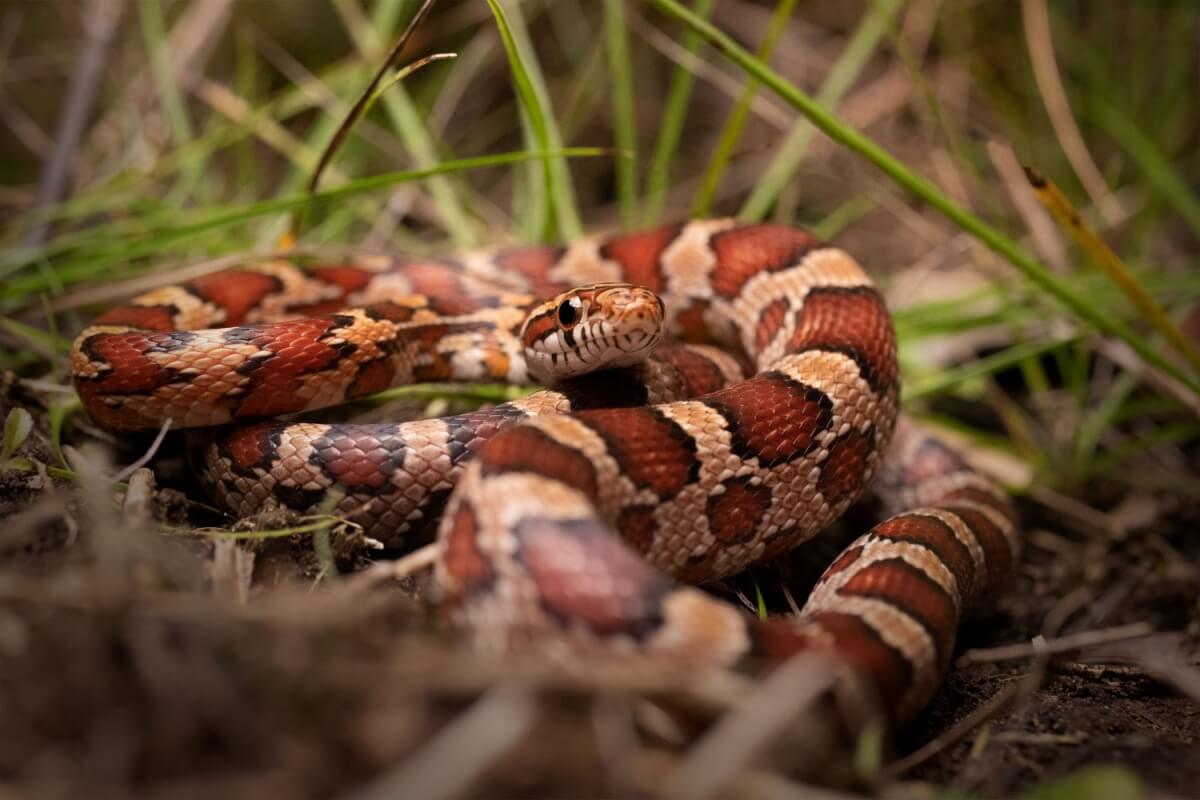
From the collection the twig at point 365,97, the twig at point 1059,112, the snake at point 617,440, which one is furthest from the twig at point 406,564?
the twig at point 1059,112

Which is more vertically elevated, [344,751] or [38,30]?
[38,30]

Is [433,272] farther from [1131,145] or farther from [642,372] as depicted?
[1131,145]

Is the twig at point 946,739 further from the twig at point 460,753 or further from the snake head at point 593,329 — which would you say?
the snake head at point 593,329

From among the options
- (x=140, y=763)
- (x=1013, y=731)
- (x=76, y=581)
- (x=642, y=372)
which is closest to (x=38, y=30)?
(x=642, y=372)

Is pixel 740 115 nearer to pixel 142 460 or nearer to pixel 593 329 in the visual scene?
pixel 593 329

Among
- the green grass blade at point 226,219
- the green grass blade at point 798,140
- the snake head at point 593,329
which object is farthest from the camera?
the green grass blade at point 798,140

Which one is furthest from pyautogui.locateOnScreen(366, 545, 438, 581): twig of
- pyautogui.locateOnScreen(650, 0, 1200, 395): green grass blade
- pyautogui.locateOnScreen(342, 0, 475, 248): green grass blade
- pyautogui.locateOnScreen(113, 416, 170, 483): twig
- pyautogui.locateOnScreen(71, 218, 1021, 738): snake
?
pyautogui.locateOnScreen(342, 0, 475, 248): green grass blade
